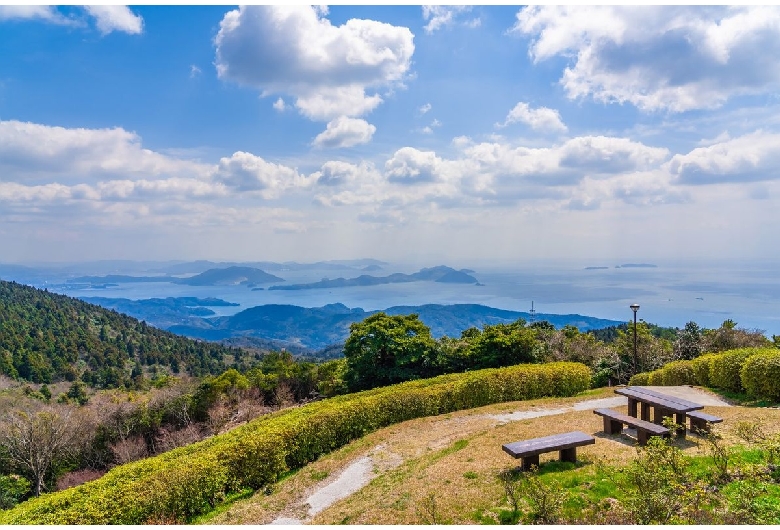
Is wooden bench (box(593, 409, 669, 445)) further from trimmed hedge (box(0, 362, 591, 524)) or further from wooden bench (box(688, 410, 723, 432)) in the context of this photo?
trimmed hedge (box(0, 362, 591, 524))

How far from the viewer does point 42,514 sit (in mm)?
8500

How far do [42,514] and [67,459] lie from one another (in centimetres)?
1630

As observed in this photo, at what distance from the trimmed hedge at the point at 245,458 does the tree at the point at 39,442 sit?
1228 cm

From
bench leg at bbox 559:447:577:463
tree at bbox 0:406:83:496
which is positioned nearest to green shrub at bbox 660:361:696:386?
bench leg at bbox 559:447:577:463

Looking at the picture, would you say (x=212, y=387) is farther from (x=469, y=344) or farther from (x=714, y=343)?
(x=714, y=343)

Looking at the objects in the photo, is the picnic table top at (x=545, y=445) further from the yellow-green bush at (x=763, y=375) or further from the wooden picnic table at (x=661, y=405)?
the yellow-green bush at (x=763, y=375)

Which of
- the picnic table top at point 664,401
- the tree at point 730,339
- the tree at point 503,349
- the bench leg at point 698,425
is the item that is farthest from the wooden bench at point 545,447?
the tree at point 730,339

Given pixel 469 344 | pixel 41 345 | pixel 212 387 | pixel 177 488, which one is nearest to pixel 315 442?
pixel 177 488

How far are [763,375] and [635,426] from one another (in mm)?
7687

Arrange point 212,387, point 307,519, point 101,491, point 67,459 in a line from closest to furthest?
point 307,519, point 101,491, point 67,459, point 212,387

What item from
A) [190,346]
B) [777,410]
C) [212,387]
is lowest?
[190,346]

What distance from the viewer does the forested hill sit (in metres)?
58.9

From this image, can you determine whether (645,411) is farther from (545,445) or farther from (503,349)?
(503,349)

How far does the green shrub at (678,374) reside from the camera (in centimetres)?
1747
